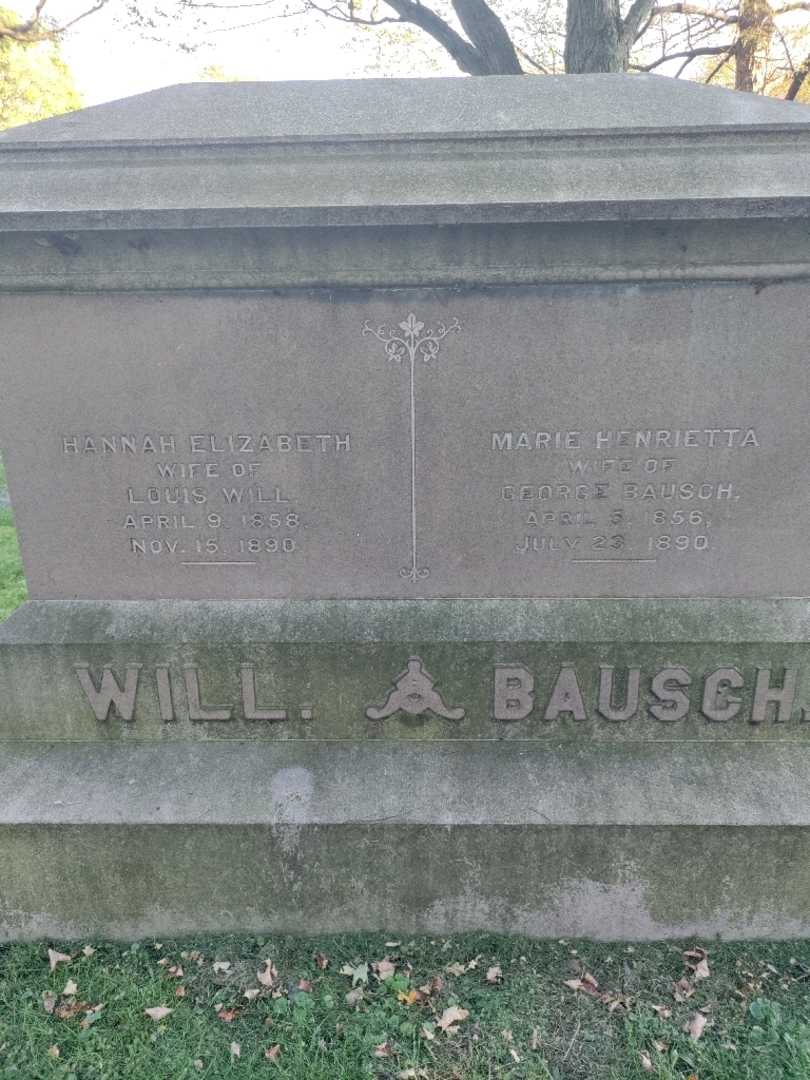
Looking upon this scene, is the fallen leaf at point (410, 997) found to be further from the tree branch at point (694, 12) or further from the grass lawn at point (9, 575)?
the tree branch at point (694, 12)

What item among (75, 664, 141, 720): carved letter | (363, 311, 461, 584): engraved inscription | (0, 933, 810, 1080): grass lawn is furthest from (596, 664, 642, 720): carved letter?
(75, 664, 141, 720): carved letter

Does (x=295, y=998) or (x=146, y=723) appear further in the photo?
(x=146, y=723)

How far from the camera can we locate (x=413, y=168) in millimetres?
2799

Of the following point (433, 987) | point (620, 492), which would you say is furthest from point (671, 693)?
point (433, 987)

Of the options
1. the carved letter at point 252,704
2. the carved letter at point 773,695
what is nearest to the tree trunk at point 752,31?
the carved letter at point 773,695

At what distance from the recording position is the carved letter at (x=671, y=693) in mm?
3061

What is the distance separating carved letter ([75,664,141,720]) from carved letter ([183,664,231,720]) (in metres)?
0.23

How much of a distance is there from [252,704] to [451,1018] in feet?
4.73

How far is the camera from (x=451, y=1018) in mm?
2615

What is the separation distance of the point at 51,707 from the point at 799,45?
18.7m

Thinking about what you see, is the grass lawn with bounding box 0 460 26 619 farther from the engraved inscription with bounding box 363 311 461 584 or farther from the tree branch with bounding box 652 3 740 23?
the tree branch with bounding box 652 3 740 23

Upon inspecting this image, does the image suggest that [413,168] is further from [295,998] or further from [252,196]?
[295,998]

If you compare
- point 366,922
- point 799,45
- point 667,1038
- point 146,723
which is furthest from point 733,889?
point 799,45

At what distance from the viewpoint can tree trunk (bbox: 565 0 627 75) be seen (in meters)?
10.5
